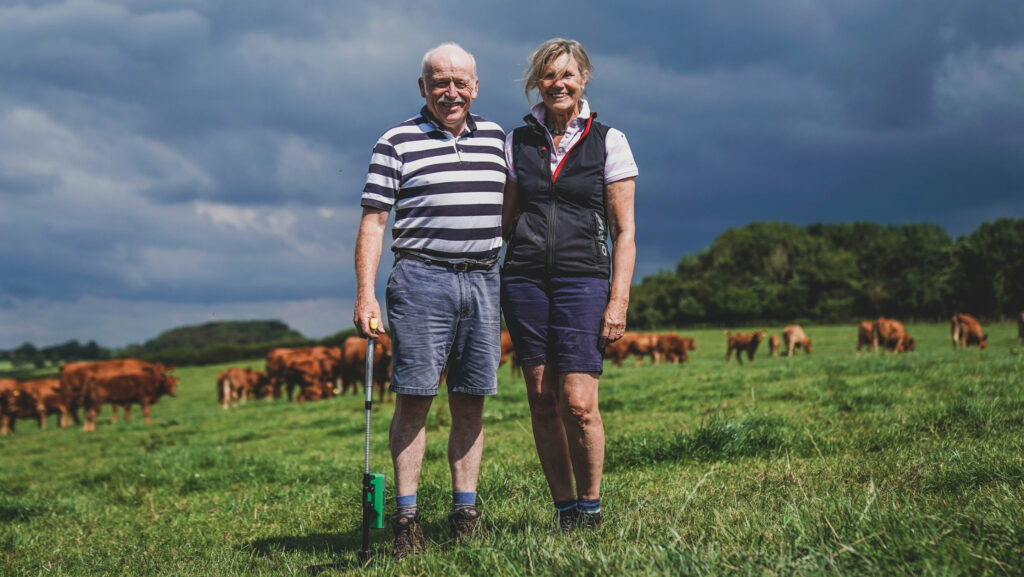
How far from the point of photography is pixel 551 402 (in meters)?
3.73

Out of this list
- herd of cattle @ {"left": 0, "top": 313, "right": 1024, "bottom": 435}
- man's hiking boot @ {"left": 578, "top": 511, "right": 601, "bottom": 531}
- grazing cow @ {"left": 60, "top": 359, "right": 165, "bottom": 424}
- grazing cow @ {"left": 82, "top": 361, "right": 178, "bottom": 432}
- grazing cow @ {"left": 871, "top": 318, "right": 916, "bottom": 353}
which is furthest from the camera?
grazing cow @ {"left": 871, "top": 318, "right": 916, "bottom": 353}

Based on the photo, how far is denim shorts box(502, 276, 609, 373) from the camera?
141 inches

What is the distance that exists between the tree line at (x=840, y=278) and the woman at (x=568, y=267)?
66363 millimetres

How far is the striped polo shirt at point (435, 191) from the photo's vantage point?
3.65 meters

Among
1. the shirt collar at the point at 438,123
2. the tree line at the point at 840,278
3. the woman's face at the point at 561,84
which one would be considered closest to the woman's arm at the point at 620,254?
the woman's face at the point at 561,84

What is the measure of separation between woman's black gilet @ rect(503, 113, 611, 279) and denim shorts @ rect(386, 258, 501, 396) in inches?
10.8

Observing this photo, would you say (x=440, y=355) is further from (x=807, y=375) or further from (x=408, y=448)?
(x=807, y=375)

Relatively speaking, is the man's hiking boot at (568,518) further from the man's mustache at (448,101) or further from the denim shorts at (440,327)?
the man's mustache at (448,101)

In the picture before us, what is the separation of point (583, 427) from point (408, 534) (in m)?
1.04

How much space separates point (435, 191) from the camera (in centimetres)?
364

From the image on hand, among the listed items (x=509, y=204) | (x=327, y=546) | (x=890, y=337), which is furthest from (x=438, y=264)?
(x=890, y=337)

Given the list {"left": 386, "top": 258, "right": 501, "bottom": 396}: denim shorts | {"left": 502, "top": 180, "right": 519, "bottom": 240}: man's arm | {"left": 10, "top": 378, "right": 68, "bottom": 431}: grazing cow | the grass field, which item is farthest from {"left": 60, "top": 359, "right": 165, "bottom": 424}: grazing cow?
{"left": 502, "top": 180, "right": 519, "bottom": 240}: man's arm

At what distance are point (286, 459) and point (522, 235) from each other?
6.69 metres

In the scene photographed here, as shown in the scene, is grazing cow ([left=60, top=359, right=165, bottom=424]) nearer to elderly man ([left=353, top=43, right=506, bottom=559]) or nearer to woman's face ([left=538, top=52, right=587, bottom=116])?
elderly man ([left=353, top=43, right=506, bottom=559])
